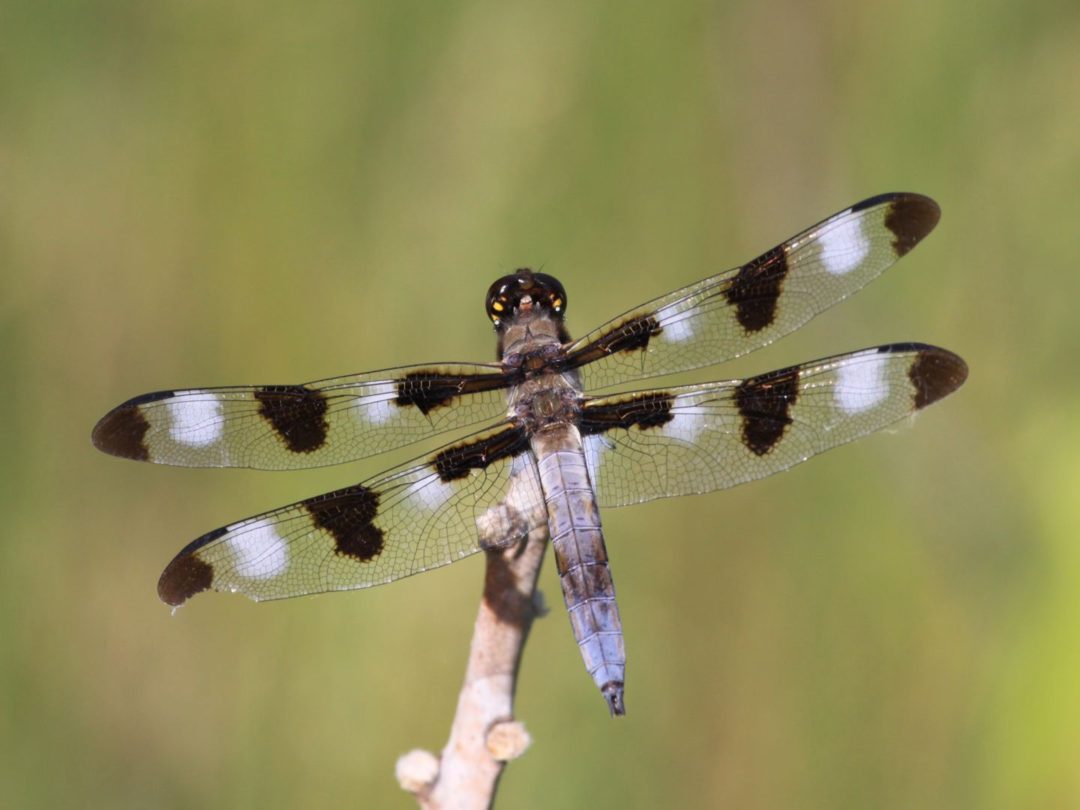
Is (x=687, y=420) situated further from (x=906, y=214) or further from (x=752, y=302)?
(x=906, y=214)

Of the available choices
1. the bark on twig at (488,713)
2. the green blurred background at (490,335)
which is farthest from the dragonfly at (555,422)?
the green blurred background at (490,335)

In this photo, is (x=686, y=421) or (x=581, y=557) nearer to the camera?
(x=581, y=557)

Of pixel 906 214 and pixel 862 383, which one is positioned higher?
pixel 906 214

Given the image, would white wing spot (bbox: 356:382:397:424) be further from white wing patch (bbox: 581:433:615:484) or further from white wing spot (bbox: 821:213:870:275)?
white wing spot (bbox: 821:213:870:275)

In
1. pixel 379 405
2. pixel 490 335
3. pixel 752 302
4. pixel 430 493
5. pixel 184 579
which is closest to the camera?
pixel 184 579

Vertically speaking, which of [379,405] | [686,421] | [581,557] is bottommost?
[581,557]

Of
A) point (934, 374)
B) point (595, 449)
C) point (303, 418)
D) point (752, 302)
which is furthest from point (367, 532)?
point (934, 374)

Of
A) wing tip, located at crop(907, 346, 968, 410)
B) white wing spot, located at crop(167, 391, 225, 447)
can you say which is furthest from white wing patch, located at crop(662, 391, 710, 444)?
white wing spot, located at crop(167, 391, 225, 447)
